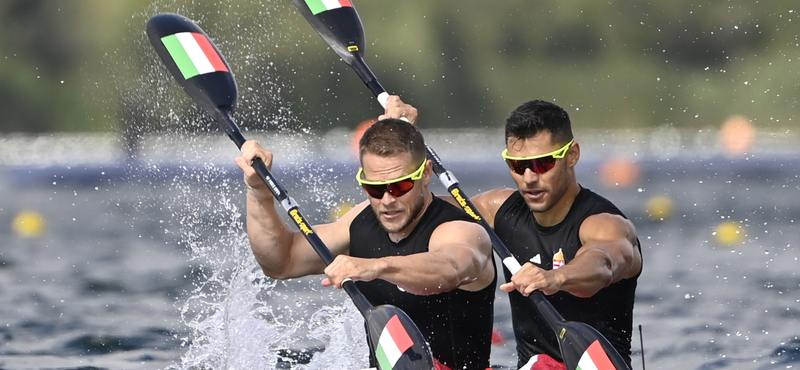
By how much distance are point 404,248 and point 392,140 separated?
0.38 metres

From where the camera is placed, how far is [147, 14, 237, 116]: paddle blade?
398 cm

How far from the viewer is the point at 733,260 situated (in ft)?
26.6

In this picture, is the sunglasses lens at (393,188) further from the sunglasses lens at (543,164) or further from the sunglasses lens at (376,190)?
the sunglasses lens at (543,164)

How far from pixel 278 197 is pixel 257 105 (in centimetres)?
1207

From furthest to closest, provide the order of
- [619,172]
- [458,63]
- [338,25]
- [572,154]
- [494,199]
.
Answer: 1. [458,63]
2. [619,172]
3. [338,25]
4. [494,199]
5. [572,154]

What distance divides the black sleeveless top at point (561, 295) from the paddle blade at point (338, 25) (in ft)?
4.14

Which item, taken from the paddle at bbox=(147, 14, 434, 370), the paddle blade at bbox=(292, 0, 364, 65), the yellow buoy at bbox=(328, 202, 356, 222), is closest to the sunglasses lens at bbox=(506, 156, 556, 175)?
the paddle at bbox=(147, 14, 434, 370)

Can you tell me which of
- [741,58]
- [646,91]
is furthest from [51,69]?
[741,58]

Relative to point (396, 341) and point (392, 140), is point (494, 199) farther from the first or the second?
point (396, 341)

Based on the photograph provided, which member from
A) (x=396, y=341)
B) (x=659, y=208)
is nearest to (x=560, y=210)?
(x=396, y=341)

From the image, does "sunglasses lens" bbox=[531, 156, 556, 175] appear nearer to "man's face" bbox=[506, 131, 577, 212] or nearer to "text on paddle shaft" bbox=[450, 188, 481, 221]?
"man's face" bbox=[506, 131, 577, 212]

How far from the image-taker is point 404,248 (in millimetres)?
3172

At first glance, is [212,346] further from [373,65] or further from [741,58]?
[741,58]

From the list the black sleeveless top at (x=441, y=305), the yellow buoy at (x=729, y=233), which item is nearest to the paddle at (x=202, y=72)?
the black sleeveless top at (x=441, y=305)
